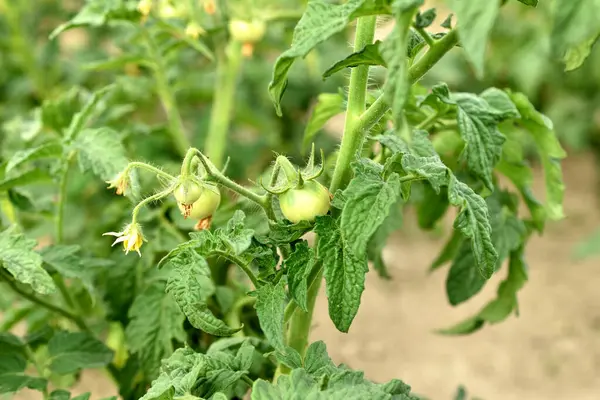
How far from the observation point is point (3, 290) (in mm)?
1917

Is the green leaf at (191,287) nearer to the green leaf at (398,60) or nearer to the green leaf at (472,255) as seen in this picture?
the green leaf at (398,60)

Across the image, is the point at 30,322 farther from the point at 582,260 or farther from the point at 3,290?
the point at 582,260

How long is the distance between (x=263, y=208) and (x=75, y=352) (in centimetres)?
55

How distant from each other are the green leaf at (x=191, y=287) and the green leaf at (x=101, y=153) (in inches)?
15.6

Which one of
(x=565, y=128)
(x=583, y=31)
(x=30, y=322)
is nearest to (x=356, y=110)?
(x=583, y=31)

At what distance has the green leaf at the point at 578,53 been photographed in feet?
3.80

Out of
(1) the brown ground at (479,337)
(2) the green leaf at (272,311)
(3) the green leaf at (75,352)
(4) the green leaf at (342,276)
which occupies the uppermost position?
(4) the green leaf at (342,276)

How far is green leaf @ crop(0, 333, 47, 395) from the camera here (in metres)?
1.46

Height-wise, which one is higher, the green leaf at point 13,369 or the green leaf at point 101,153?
the green leaf at point 101,153

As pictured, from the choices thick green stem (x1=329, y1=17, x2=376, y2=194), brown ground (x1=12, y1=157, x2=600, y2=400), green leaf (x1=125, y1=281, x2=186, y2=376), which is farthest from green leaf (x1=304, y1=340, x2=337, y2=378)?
brown ground (x1=12, y1=157, x2=600, y2=400)

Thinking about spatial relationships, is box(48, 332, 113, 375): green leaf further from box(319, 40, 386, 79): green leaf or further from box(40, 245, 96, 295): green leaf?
box(319, 40, 386, 79): green leaf

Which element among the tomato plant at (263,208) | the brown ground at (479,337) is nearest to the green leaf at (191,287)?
the tomato plant at (263,208)

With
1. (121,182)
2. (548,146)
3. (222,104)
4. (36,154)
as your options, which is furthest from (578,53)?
(222,104)

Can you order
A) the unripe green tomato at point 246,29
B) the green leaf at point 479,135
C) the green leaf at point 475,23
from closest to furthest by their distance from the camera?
the green leaf at point 475,23 → the green leaf at point 479,135 → the unripe green tomato at point 246,29
